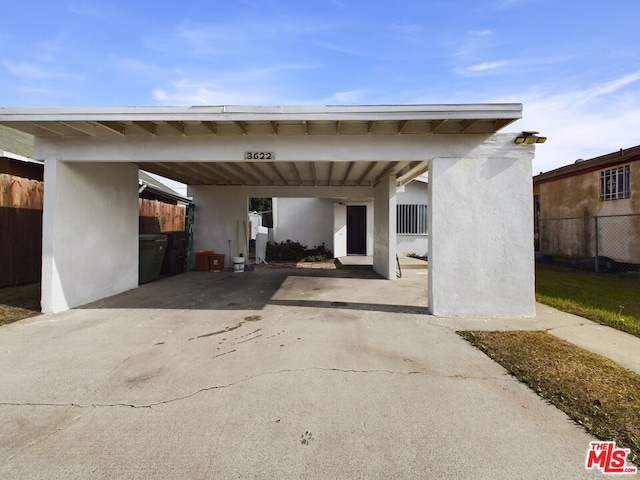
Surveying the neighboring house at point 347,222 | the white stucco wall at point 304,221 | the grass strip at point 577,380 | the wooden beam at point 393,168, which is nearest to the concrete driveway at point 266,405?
the grass strip at point 577,380

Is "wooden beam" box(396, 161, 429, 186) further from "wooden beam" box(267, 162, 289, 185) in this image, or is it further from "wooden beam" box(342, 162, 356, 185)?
"wooden beam" box(267, 162, 289, 185)

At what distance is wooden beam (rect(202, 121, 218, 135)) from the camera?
5913 mm

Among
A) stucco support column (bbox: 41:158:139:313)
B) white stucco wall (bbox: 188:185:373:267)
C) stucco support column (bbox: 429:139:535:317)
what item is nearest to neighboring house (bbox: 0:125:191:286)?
stucco support column (bbox: 41:158:139:313)

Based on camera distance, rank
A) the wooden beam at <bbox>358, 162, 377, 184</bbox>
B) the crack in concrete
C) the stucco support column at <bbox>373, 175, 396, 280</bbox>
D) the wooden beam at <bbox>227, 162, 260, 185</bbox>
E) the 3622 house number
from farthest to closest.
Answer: the stucco support column at <bbox>373, 175, 396, 280</bbox> < the wooden beam at <bbox>227, 162, 260, 185</bbox> < the wooden beam at <bbox>358, 162, 377, 184</bbox> < the 3622 house number < the crack in concrete

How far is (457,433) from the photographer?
255 cm

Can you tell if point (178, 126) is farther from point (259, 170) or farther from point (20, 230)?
point (20, 230)

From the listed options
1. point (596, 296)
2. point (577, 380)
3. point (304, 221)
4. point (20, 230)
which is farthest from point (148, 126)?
point (304, 221)

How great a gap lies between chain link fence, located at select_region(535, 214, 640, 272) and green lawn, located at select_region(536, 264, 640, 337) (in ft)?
2.48

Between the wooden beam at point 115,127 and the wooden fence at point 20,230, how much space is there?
3863mm

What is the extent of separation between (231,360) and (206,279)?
21.9ft

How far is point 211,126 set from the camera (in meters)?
6.00

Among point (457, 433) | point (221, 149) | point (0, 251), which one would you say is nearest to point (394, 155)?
point (221, 149)

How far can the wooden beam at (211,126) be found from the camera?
591cm

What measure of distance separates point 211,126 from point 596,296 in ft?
28.5
